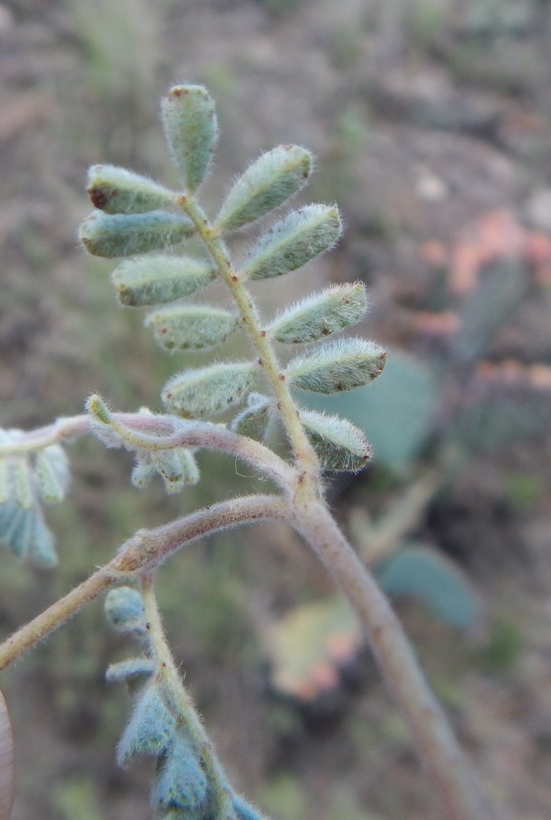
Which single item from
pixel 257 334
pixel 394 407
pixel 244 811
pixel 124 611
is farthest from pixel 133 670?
pixel 394 407

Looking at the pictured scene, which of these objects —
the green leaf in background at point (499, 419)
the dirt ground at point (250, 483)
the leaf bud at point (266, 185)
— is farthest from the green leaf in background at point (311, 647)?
the leaf bud at point (266, 185)

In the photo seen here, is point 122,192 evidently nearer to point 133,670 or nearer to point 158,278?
point 158,278

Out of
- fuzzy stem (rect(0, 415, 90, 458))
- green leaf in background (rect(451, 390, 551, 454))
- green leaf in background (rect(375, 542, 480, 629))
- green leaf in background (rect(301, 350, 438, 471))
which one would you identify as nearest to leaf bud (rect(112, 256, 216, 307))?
fuzzy stem (rect(0, 415, 90, 458))

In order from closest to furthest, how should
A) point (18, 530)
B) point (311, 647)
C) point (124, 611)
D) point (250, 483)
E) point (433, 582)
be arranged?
point (124, 611) → point (18, 530) → point (433, 582) → point (311, 647) → point (250, 483)

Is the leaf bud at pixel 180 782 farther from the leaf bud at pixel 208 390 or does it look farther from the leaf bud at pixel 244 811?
the leaf bud at pixel 208 390

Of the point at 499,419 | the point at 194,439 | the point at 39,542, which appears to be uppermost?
the point at 499,419

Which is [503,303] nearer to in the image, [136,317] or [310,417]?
[136,317]

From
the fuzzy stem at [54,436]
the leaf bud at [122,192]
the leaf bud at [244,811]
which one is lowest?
the leaf bud at [244,811]
